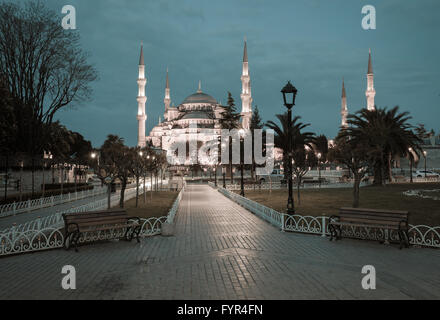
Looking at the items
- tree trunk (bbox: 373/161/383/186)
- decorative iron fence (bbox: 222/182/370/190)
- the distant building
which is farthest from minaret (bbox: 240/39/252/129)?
tree trunk (bbox: 373/161/383/186)

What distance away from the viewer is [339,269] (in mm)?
6371

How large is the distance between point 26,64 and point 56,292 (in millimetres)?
22532

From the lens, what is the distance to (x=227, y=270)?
20.9 feet

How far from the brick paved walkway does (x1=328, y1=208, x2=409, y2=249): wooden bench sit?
Answer: 0.43 meters

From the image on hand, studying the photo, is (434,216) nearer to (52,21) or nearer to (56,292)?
(56,292)

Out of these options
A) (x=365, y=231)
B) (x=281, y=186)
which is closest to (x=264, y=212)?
(x=365, y=231)

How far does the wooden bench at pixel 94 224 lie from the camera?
8258 millimetres

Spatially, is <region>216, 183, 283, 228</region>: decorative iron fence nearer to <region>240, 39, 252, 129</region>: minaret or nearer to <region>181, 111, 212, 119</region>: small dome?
<region>240, 39, 252, 129</region>: minaret

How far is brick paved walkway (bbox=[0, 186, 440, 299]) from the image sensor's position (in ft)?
17.1

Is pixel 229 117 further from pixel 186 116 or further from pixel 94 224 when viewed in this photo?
pixel 186 116

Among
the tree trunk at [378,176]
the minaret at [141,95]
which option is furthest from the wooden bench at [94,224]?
the minaret at [141,95]

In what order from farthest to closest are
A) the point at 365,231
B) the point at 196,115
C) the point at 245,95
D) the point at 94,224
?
1. the point at 196,115
2. the point at 245,95
3. the point at 365,231
4. the point at 94,224

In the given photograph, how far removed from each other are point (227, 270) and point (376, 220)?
4.44 metres

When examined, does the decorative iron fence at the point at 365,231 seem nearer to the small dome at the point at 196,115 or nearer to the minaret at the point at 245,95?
the minaret at the point at 245,95
